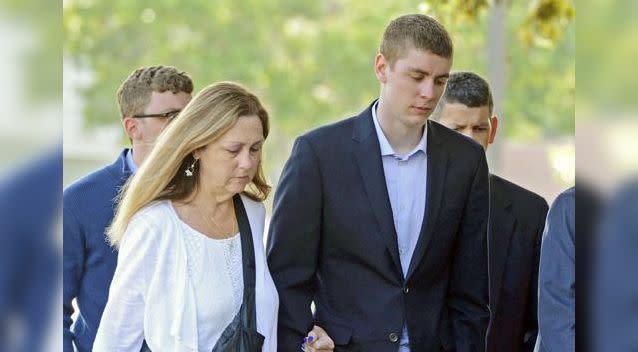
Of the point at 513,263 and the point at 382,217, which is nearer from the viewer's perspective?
the point at 382,217

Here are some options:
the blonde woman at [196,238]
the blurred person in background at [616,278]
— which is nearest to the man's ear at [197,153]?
the blonde woman at [196,238]

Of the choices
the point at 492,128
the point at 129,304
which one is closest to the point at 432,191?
the point at 129,304

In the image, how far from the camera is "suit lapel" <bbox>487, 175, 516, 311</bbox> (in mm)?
4551

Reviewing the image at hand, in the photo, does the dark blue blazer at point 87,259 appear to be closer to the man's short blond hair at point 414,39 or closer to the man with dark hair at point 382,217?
the man with dark hair at point 382,217

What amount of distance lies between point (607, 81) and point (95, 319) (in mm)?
2502

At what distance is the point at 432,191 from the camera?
3.82m

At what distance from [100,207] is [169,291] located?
3.07 ft

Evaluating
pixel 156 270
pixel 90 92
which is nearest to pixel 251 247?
pixel 156 270

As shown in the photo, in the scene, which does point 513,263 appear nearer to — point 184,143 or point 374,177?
point 374,177

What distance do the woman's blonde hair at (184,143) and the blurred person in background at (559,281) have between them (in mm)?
867

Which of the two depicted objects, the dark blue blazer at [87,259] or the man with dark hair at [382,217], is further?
the dark blue blazer at [87,259]

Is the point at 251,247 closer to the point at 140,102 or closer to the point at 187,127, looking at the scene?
the point at 187,127

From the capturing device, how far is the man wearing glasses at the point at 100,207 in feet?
13.9

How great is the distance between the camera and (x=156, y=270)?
11.3 feet
